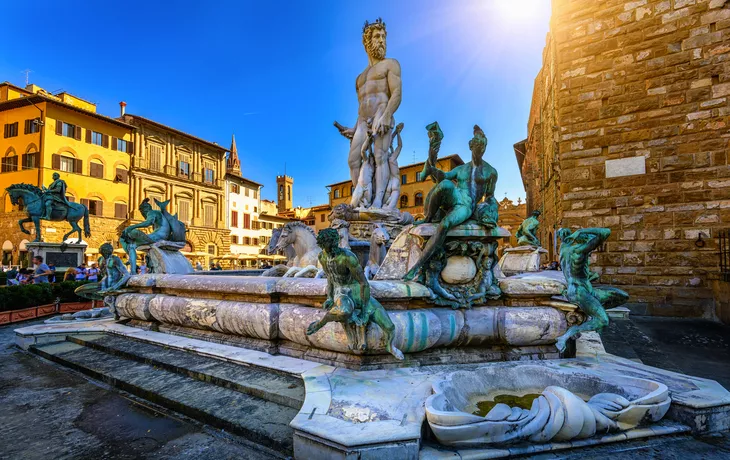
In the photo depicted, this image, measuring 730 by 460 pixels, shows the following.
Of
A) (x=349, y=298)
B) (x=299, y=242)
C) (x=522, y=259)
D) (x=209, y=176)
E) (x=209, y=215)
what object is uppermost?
(x=209, y=176)

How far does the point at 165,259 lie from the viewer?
5508mm

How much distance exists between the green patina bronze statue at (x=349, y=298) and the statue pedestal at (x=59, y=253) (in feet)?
46.4

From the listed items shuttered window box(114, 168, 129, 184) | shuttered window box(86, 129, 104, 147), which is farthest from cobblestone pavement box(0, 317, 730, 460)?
shuttered window box(114, 168, 129, 184)

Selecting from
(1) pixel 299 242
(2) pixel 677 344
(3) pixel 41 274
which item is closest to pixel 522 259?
(2) pixel 677 344

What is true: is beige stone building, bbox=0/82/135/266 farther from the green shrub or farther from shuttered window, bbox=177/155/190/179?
the green shrub

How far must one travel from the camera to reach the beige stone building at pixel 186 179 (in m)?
31.6

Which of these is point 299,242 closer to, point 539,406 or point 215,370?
point 215,370

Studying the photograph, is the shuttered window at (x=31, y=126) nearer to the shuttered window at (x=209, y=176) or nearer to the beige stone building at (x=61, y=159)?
the beige stone building at (x=61, y=159)

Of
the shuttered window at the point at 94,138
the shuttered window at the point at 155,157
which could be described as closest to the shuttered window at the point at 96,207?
the shuttered window at the point at 94,138

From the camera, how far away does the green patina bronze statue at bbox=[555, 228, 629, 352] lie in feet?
9.84

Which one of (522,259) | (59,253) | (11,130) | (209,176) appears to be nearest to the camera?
(522,259)

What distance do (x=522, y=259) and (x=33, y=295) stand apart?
31.6 ft

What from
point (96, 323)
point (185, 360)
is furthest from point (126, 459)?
point (96, 323)

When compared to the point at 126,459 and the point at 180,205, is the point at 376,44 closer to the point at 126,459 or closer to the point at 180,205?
the point at 126,459
